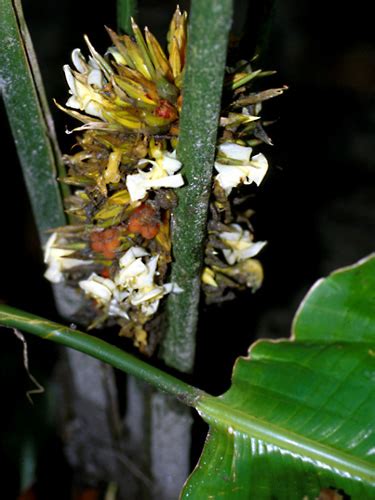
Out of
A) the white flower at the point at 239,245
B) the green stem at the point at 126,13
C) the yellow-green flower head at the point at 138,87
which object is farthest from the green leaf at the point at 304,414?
the green stem at the point at 126,13

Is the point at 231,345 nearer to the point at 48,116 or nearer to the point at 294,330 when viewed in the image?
the point at 294,330

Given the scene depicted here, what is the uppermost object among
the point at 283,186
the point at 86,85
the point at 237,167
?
the point at 86,85

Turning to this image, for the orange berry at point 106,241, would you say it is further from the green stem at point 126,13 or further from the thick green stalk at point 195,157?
the green stem at point 126,13

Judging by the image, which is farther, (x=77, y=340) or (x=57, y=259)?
(x=57, y=259)

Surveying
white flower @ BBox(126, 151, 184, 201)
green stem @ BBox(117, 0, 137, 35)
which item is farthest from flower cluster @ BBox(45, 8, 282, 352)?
green stem @ BBox(117, 0, 137, 35)

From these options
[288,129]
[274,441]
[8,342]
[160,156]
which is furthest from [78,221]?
[288,129]

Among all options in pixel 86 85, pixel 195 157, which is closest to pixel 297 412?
pixel 195 157

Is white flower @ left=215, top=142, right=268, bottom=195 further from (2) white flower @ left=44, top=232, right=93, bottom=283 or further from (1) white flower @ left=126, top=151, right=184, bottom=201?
(2) white flower @ left=44, top=232, right=93, bottom=283

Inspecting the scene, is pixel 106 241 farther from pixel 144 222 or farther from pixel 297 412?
pixel 297 412
